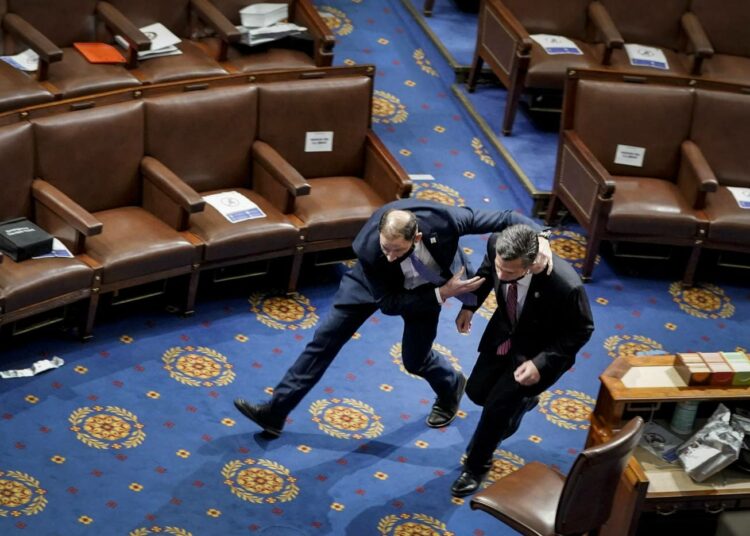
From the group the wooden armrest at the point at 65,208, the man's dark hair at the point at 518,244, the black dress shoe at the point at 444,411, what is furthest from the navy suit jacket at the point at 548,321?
the wooden armrest at the point at 65,208

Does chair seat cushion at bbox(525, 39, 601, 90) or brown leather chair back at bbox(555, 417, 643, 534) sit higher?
chair seat cushion at bbox(525, 39, 601, 90)

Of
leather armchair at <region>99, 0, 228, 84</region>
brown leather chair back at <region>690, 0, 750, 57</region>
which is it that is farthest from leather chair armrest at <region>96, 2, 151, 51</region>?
brown leather chair back at <region>690, 0, 750, 57</region>

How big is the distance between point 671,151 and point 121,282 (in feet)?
10.6

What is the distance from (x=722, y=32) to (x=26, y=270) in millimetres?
4805

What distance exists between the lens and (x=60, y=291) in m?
6.54

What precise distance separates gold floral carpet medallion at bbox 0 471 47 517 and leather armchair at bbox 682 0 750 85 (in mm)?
4962

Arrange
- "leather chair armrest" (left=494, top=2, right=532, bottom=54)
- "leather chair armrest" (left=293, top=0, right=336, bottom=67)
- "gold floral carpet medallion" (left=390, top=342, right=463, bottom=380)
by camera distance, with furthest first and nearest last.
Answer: "leather chair armrest" (left=494, top=2, right=532, bottom=54)
"leather chair armrest" (left=293, top=0, right=336, bottom=67)
"gold floral carpet medallion" (left=390, top=342, right=463, bottom=380)

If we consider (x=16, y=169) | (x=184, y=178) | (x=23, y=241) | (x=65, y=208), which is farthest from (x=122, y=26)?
(x=23, y=241)

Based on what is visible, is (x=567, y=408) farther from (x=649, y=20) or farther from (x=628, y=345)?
(x=649, y=20)

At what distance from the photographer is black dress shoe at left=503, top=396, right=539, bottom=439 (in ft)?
20.1

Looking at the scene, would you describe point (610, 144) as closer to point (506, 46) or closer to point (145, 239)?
point (506, 46)

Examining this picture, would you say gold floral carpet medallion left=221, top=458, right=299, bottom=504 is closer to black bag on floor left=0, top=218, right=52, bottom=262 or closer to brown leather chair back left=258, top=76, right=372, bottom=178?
black bag on floor left=0, top=218, right=52, bottom=262

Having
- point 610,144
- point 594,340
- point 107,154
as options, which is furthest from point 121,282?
point 610,144

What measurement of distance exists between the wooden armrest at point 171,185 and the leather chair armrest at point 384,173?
3.43 feet
